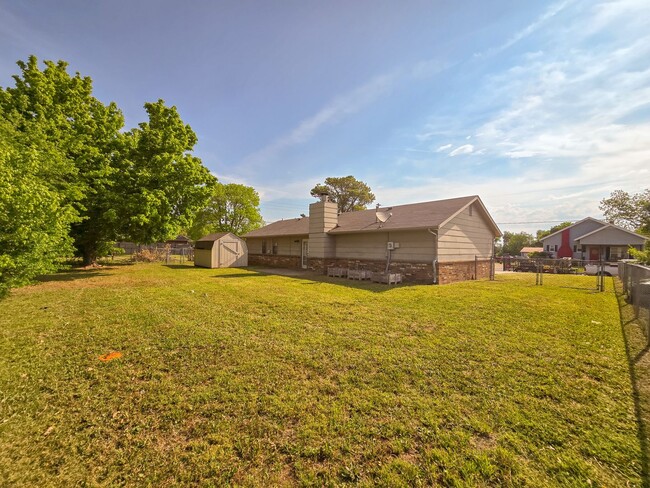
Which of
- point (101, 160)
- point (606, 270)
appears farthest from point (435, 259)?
point (101, 160)

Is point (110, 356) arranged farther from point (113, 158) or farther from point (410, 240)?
point (113, 158)

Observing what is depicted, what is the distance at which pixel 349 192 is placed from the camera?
43312 mm

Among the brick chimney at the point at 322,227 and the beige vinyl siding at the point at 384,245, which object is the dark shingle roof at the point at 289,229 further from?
the beige vinyl siding at the point at 384,245

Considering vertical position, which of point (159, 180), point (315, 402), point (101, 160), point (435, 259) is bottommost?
point (315, 402)

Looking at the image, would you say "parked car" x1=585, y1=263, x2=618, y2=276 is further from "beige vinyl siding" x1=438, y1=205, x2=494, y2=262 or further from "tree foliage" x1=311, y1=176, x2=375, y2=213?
"tree foliage" x1=311, y1=176, x2=375, y2=213

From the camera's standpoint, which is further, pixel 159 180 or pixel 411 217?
pixel 159 180

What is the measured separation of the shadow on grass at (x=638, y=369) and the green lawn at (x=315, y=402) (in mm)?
71

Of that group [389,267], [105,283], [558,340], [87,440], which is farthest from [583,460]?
[105,283]

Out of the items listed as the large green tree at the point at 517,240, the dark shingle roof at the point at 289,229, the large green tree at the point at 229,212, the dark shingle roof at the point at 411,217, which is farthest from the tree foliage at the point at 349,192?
the large green tree at the point at 517,240

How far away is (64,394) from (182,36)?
12035 millimetres

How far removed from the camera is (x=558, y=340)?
5.51 m

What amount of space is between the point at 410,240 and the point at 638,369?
989 cm

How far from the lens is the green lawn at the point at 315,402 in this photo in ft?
7.73

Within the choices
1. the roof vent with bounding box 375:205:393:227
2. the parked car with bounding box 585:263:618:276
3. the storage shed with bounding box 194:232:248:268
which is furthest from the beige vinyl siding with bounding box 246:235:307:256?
the parked car with bounding box 585:263:618:276
